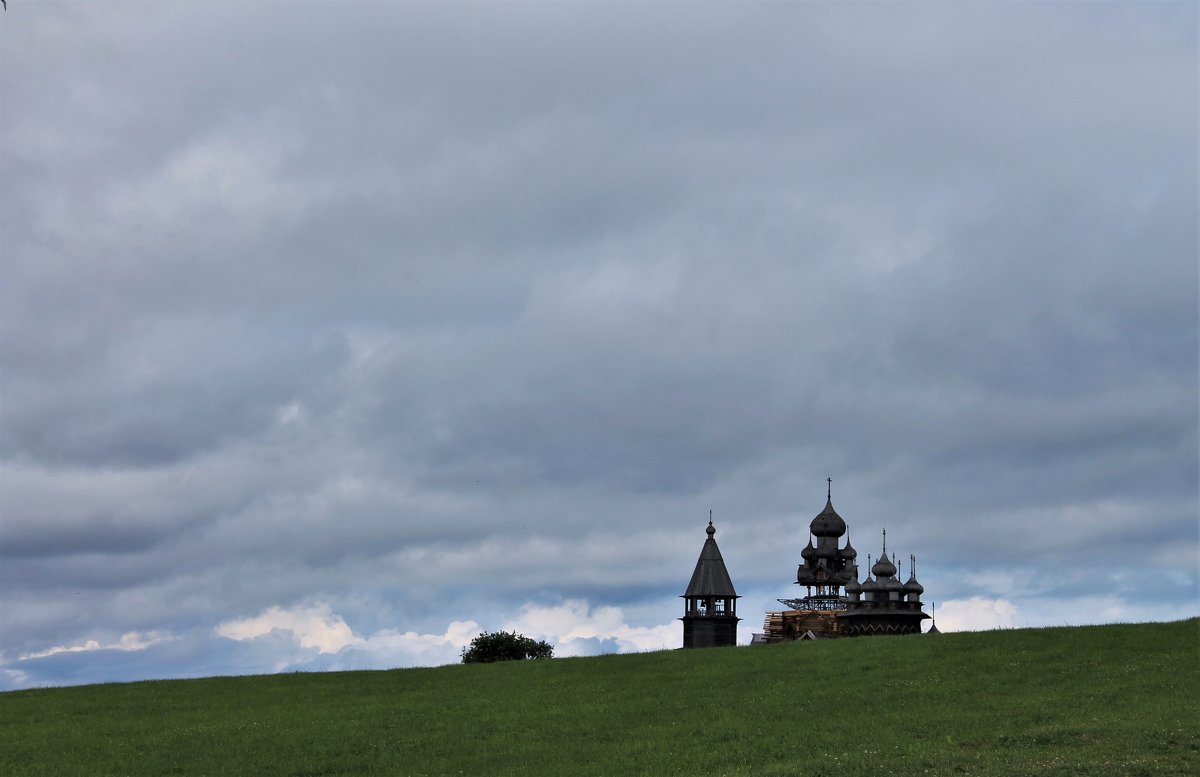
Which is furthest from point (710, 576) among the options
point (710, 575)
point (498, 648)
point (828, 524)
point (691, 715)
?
point (691, 715)

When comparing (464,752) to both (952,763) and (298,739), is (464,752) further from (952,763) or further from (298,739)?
(952,763)

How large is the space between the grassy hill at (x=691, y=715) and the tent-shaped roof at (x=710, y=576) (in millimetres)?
40787

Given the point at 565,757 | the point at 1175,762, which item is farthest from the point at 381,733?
the point at 1175,762

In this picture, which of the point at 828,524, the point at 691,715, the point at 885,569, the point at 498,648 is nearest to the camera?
the point at 691,715

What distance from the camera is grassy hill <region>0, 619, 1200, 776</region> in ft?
106

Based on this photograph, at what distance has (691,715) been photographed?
40344mm

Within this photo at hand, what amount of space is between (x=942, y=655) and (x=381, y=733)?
2408 cm

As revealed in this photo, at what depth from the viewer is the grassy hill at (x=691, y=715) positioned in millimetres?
32219

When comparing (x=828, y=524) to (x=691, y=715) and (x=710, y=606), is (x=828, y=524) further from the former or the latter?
(x=691, y=715)

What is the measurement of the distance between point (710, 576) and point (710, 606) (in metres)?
2.42

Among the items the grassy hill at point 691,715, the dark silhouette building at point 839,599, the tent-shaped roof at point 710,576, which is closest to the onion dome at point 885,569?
the dark silhouette building at point 839,599

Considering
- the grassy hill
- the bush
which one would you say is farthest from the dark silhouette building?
the grassy hill

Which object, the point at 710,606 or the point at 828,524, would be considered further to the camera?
the point at 828,524

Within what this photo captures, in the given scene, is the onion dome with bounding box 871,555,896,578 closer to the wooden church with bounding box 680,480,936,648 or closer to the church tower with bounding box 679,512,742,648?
the wooden church with bounding box 680,480,936,648
